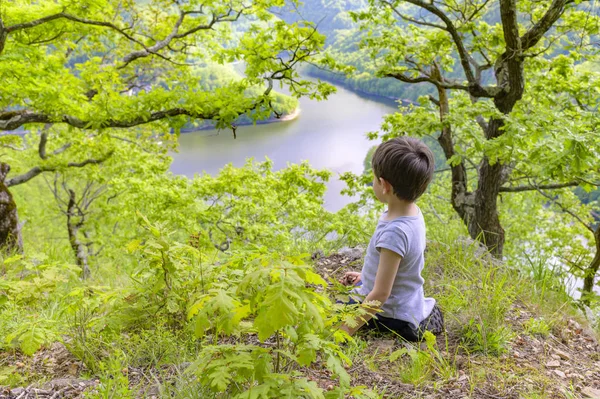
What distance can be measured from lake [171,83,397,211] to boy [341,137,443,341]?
23994 millimetres

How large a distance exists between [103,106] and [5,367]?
15.7 feet

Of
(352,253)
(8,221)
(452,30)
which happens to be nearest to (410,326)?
(352,253)

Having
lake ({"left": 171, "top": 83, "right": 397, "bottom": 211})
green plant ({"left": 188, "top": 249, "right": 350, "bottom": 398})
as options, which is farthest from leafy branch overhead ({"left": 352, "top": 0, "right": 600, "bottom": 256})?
lake ({"left": 171, "top": 83, "right": 397, "bottom": 211})

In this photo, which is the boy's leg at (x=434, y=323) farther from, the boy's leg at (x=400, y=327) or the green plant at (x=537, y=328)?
the green plant at (x=537, y=328)

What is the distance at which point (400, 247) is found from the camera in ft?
7.19

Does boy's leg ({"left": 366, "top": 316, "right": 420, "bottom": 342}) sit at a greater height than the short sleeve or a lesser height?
lesser

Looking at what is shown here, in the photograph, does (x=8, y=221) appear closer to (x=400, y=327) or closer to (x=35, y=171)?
(x=35, y=171)

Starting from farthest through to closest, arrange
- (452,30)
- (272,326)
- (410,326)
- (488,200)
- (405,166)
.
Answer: (488,200)
(452,30)
(410,326)
(405,166)
(272,326)

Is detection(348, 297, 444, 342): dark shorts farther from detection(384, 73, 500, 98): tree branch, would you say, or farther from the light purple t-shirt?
detection(384, 73, 500, 98): tree branch

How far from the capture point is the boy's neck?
232 cm

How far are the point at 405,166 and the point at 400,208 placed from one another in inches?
11.1

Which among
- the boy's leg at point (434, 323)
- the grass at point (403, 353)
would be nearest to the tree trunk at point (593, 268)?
the grass at point (403, 353)

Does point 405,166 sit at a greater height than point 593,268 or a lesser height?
greater

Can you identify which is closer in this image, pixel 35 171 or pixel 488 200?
pixel 488 200
